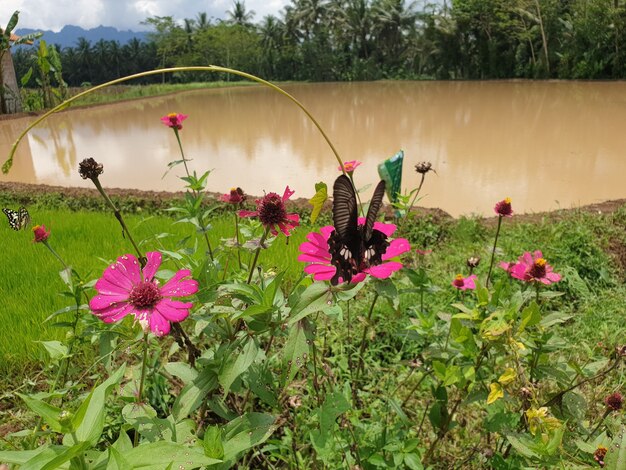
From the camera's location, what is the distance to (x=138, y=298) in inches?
20.0

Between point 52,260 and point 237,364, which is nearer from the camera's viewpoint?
point 237,364

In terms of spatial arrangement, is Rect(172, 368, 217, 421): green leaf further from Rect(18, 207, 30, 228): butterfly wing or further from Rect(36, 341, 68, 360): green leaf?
Rect(18, 207, 30, 228): butterfly wing

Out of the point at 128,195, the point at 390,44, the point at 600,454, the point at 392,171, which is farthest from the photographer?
the point at 390,44

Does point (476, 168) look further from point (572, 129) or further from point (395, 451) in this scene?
point (395, 451)

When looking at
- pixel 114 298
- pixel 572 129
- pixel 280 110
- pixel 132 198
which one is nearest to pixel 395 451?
pixel 114 298

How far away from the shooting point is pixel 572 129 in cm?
625

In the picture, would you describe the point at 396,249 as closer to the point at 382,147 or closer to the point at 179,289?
the point at 179,289

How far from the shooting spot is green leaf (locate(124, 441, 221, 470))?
40 cm

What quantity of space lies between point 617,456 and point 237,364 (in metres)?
0.43

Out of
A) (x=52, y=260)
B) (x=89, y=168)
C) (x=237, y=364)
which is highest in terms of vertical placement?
(x=89, y=168)

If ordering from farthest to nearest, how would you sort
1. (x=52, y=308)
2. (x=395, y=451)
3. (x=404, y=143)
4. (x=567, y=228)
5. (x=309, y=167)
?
(x=404, y=143) < (x=309, y=167) < (x=567, y=228) < (x=52, y=308) < (x=395, y=451)

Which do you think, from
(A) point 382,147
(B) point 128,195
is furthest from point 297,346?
(A) point 382,147

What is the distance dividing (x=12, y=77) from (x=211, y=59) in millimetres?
16138

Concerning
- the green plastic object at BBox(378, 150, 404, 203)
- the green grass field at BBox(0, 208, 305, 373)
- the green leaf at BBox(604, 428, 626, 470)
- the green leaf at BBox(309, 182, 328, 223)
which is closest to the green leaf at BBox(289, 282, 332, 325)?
the green leaf at BBox(309, 182, 328, 223)
